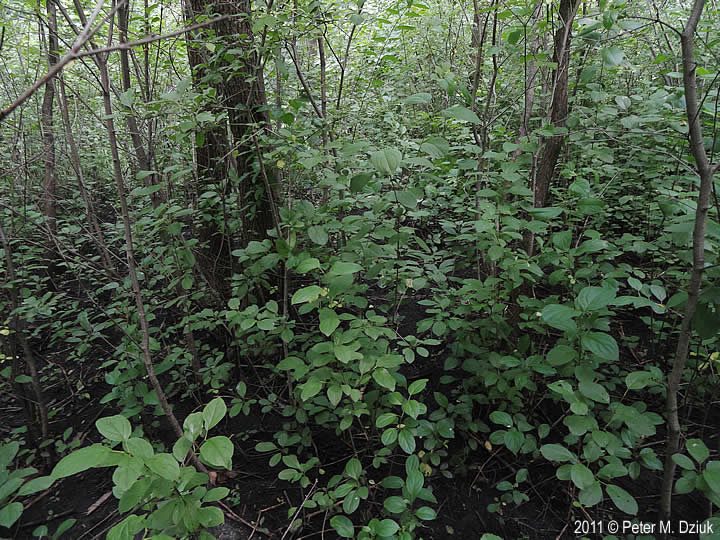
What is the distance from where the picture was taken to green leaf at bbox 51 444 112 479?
879mm

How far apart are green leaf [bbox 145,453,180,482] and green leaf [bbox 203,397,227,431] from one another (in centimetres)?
11

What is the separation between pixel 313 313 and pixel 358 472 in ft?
4.14

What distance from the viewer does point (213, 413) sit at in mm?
1117

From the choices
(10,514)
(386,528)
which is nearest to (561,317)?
(386,528)

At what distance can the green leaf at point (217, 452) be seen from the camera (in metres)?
1.02

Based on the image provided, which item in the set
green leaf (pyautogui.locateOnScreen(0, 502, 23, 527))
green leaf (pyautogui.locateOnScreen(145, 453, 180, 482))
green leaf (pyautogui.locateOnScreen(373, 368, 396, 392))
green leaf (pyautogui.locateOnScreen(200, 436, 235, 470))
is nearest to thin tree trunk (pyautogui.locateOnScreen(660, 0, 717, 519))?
green leaf (pyautogui.locateOnScreen(373, 368, 396, 392))

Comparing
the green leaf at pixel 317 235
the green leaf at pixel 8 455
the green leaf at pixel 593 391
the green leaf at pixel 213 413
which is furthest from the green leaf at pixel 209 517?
the green leaf at pixel 593 391

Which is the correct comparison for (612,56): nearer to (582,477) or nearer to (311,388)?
(582,477)

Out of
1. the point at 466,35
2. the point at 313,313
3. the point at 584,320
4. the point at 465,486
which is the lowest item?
the point at 465,486

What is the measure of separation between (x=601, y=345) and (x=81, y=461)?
5.07ft

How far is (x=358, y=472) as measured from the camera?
1635mm

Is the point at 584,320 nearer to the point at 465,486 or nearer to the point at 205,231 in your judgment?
the point at 465,486

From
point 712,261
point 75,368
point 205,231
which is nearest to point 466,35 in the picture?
point 205,231

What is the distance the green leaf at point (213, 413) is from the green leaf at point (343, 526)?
2.59ft
